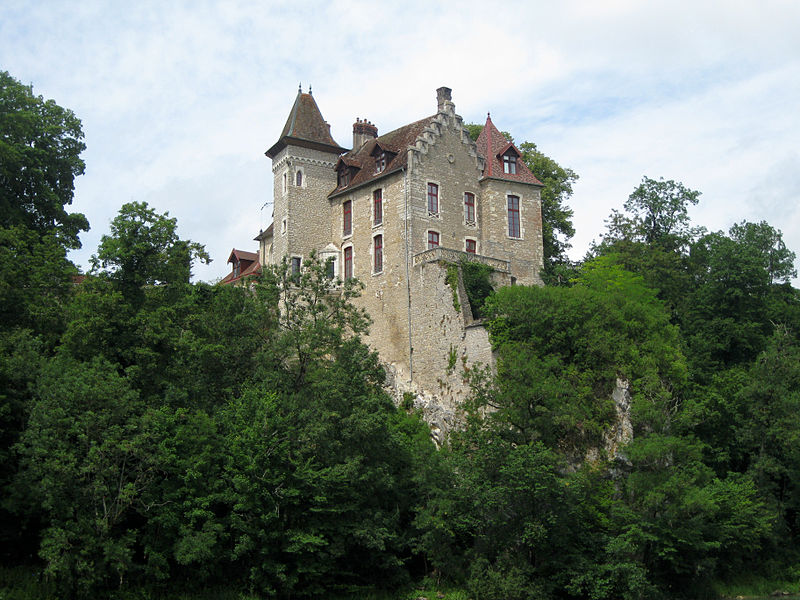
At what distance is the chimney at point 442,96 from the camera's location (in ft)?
133

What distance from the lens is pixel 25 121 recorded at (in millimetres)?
36531

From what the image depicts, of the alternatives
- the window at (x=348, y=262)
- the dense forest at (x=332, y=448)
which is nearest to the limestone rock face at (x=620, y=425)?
the dense forest at (x=332, y=448)

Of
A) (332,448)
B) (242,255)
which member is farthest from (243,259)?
(332,448)

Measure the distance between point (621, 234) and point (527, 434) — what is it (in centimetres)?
2148

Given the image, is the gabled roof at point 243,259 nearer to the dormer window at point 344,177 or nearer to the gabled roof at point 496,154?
the dormer window at point 344,177

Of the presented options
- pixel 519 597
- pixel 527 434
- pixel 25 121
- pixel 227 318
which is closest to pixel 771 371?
pixel 527 434

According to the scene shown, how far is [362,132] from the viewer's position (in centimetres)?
4462

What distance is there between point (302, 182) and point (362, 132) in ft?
16.7

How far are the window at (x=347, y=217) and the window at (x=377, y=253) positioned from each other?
75.1 inches

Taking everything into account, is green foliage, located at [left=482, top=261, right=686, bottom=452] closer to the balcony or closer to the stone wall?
the balcony

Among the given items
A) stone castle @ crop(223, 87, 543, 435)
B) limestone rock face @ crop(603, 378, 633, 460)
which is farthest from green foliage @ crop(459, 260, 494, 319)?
limestone rock face @ crop(603, 378, 633, 460)

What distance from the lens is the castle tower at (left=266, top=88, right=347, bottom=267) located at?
4097cm

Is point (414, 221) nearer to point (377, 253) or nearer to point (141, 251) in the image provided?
point (377, 253)

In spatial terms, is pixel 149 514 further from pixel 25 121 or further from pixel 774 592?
pixel 774 592
